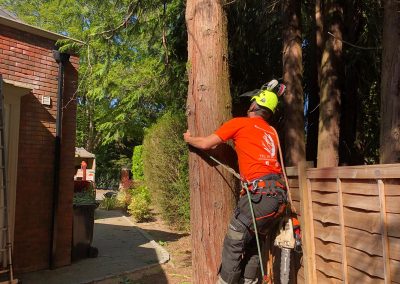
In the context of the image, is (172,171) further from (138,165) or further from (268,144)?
(268,144)

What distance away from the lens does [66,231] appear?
8.46 metres

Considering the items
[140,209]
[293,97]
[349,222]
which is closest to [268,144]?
[349,222]

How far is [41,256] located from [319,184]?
5873 millimetres

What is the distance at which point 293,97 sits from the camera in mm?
7266

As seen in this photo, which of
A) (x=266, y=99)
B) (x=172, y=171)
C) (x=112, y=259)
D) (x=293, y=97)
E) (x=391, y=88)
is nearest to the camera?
(x=266, y=99)

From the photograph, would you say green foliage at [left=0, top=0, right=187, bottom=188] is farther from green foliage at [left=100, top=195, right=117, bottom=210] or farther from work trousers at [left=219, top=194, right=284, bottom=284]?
green foliage at [left=100, top=195, right=117, bottom=210]

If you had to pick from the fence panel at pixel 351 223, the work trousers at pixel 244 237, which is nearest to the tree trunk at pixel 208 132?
the work trousers at pixel 244 237

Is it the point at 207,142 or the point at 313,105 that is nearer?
the point at 207,142

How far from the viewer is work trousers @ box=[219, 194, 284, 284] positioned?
11.5ft

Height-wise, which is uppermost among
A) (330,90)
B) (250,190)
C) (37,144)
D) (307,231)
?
(330,90)

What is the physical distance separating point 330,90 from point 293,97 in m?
0.63

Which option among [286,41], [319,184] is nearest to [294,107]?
[286,41]

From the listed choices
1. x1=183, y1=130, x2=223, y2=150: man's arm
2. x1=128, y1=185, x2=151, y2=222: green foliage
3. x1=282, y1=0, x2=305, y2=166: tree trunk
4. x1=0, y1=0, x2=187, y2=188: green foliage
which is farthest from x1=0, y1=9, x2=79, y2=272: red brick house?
x1=128, y1=185, x2=151, y2=222: green foliage

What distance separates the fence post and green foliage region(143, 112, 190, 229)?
8.43m
